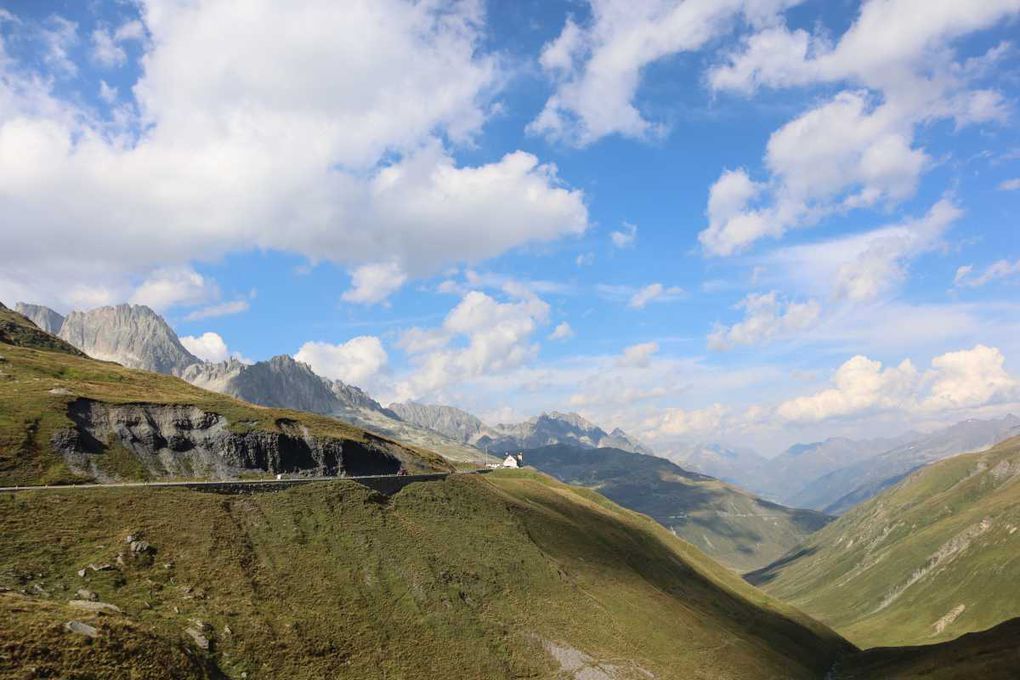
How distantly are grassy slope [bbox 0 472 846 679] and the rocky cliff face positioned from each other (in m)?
19.7

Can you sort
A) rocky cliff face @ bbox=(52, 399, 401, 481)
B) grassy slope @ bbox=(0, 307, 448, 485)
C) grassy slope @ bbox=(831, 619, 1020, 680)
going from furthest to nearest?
1. grassy slope @ bbox=(831, 619, 1020, 680)
2. rocky cliff face @ bbox=(52, 399, 401, 481)
3. grassy slope @ bbox=(0, 307, 448, 485)

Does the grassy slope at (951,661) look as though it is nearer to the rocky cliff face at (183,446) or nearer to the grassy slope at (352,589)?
the grassy slope at (352,589)

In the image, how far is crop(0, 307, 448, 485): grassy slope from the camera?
65.2 metres

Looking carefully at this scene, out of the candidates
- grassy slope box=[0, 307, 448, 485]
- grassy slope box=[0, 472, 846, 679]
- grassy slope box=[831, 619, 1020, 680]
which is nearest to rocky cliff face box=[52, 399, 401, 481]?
grassy slope box=[0, 307, 448, 485]

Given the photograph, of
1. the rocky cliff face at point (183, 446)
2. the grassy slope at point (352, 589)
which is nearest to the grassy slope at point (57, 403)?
the rocky cliff face at point (183, 446)

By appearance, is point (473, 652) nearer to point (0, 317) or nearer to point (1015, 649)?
point (1015, 649)

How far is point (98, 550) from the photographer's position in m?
47.8

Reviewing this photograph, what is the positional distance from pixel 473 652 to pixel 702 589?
77616mm

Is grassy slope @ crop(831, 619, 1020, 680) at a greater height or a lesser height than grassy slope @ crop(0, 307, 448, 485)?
lesser

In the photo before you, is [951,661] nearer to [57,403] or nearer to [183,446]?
[183,446]

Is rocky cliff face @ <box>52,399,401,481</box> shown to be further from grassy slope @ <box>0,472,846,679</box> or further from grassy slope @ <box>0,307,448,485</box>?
grassy slope @ <box>0,472,846,679</box>

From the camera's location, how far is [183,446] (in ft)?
286

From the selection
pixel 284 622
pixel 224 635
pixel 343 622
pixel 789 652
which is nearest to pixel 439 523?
pixel 343 622

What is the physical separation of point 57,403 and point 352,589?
159 ft
